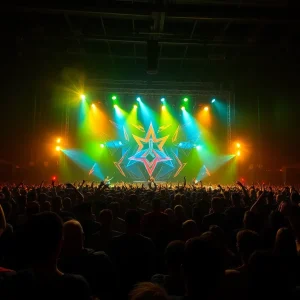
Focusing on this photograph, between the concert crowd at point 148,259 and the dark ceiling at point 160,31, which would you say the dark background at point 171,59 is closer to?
the dark ceiling at point 160,31

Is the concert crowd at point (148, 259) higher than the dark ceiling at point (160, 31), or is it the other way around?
the dark ceiling at point (160, 31)

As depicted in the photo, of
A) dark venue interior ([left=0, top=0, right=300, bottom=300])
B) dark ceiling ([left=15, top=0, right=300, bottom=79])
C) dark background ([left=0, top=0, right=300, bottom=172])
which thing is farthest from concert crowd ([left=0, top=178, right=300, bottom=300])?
dark background ([left=0, top=0, right=300, bottom=172])

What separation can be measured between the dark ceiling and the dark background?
41 mm

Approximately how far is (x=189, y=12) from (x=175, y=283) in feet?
33.3

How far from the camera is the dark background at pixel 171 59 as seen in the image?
12.0 m

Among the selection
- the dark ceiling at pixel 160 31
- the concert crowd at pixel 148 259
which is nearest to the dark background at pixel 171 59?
the dark ceiling at pixel 160 31

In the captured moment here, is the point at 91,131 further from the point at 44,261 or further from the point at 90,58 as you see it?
the point at 44,261

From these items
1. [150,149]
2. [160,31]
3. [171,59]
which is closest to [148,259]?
[160,31]

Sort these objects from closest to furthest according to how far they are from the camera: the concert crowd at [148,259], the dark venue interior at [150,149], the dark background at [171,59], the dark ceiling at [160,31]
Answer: the concert crowd at [148,259], the dark venue interior at [150,149], the dark ceiling at [160,31], the dark background at [171,59]

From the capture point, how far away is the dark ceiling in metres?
11.1

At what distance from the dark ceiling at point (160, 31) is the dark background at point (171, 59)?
0.13 ft

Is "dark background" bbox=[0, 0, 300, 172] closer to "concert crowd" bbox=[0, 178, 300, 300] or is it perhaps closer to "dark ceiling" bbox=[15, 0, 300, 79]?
"dark ceiling" bbox=[15, 0, 300, 79]

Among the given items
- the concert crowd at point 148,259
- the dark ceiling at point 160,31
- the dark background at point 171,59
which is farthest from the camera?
the dark background at point 171,59

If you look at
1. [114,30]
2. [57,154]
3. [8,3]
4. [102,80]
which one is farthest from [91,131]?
[8,3]
